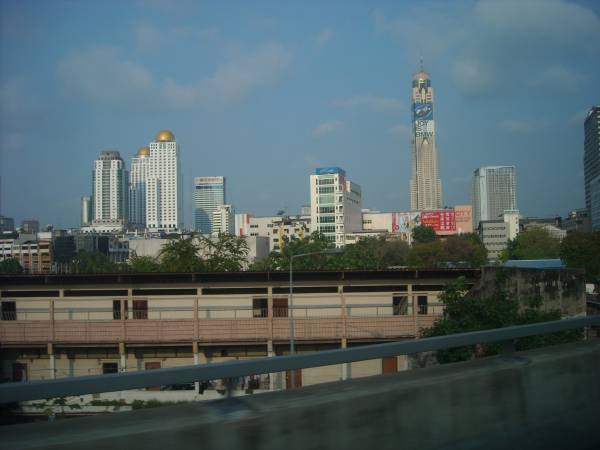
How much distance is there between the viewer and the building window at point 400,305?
27.5 m

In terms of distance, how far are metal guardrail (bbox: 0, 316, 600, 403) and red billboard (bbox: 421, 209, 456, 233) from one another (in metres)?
194

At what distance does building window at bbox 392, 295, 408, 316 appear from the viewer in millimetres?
27531

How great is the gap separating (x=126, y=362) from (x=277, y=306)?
801cm

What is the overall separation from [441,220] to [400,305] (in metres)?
176

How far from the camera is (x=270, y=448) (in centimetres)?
360

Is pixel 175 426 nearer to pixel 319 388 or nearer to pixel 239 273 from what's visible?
pixel 319 388

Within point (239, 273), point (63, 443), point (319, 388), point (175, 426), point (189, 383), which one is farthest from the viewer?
point (239, 273)

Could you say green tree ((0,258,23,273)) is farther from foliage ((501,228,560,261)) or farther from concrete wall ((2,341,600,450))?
foliage ((501,228,560,261))

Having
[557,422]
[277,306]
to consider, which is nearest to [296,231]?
[277,306]

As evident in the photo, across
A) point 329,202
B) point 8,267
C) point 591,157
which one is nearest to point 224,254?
point 8,267

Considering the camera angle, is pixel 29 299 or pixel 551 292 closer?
pixel 551 292

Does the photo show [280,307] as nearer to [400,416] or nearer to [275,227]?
[400,416]

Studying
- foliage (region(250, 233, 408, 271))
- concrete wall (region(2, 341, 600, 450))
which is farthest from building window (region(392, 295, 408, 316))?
foliage (region(250, 233, 408, 271))

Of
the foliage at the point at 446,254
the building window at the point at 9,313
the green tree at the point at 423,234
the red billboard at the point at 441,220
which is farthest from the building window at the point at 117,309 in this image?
the red billboard at the point at 441,220
